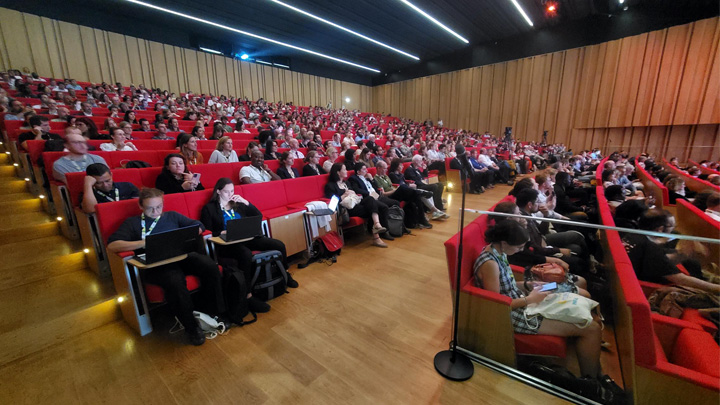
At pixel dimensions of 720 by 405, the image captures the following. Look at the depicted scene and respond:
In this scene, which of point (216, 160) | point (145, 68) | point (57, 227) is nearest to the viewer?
point (57, 227)

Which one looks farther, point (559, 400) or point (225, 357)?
point (225, 357)

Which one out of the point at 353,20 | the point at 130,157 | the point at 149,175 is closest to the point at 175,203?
the point at 149,175

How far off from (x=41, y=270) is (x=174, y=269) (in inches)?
48.2

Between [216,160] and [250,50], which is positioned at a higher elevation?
[250,50]

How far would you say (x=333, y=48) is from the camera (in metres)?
12.5

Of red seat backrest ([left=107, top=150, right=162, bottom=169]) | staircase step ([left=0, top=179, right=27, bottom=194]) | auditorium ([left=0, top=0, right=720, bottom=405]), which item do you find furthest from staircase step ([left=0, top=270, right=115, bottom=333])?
staircase step ([left=0, top=179, right=27, bottom=194])

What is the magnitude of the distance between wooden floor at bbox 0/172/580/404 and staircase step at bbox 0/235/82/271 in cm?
5

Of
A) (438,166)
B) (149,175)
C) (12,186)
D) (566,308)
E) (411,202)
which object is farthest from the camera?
(438,166)

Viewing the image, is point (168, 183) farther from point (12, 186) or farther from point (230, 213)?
point (12, 186)

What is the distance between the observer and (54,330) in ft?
5.48

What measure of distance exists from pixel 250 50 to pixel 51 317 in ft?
46.5

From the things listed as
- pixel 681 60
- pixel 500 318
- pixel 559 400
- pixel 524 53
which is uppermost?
pixel 524 53

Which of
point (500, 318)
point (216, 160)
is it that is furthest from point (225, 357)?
point (216, 160)

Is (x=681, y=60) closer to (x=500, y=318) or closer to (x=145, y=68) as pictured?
(x=500, y=318)
